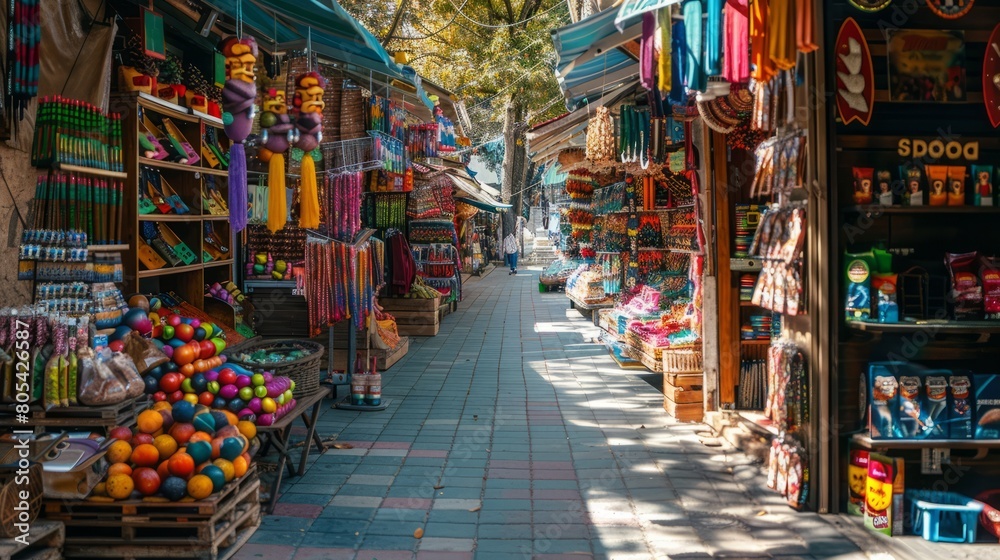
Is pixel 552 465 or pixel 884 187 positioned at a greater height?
pixel 884 187

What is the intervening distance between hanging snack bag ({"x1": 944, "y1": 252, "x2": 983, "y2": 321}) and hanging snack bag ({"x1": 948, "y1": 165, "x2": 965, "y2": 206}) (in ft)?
1.06

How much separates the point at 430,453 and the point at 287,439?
1.29 meters

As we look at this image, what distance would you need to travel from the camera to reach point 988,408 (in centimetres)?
449

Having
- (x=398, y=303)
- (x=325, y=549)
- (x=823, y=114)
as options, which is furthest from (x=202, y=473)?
(x=398, y=303)

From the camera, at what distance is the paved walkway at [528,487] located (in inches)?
169

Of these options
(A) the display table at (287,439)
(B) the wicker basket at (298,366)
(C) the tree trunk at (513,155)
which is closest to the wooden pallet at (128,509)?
(A) the display table at (287,439)

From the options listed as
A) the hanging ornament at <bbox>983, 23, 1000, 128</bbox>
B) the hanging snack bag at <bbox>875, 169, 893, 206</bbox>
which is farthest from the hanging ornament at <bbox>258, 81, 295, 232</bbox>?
the hanging ornament at <bbox>983, 23, 1000, 128</bbox>

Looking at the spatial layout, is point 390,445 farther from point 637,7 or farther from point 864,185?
point 864,185

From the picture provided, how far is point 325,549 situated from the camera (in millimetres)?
4230

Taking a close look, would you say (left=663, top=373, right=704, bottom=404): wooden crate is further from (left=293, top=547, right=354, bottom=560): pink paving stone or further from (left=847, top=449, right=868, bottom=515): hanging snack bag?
(left=293, top=547, right=354, bottom=560): pink paving stone

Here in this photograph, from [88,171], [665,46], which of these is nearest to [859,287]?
[665,46]

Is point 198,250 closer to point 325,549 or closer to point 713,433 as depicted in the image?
point 325,549

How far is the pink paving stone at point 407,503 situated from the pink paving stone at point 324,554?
2.36 ft

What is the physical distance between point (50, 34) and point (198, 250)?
235 centimetres
